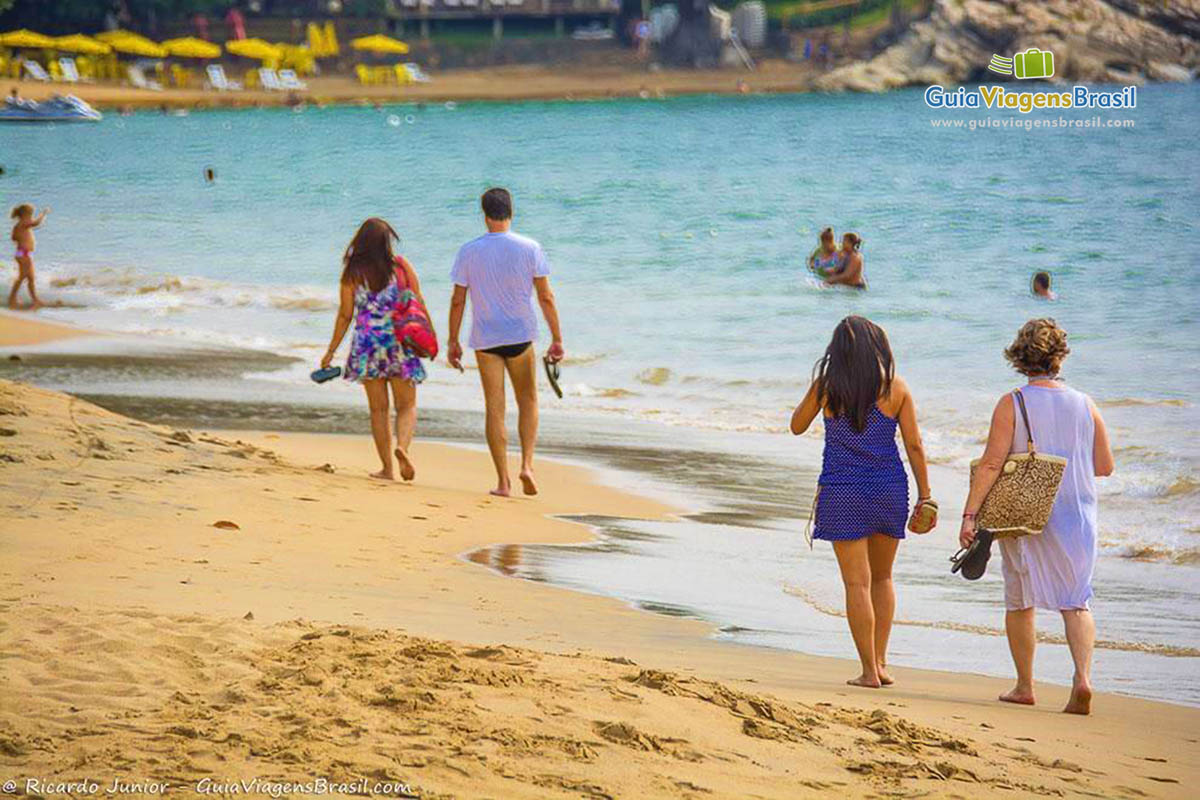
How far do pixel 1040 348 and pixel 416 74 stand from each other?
78.3 metres

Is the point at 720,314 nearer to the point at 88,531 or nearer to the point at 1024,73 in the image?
the point at 88,531

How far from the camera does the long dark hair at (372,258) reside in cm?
905

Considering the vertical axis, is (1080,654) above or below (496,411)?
below

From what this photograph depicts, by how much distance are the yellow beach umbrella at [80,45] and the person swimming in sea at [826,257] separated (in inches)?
2393

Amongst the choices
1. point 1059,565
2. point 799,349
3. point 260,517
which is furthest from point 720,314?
point 1059,565

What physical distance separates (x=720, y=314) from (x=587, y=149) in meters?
30.4

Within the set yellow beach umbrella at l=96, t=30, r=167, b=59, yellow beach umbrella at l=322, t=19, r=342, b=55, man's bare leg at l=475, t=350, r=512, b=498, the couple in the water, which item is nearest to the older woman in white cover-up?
man's bare leg at l=475, t=350, r=512, b=498

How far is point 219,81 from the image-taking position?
248ft

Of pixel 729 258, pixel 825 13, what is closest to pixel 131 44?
pixel 825 13

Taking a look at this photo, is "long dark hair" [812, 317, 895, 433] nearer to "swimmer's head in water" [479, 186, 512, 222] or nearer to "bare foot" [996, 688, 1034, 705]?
"bare foot" [996, 688, 1034, 705]

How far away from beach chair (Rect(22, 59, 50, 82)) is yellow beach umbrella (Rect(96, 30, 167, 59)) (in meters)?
3.55

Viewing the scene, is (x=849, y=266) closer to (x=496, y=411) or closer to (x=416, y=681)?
(x=496, y=411)

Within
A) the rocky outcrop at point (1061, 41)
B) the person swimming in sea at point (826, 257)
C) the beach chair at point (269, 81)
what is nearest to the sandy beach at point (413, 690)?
the person swimming in sea at point (826, 257)
